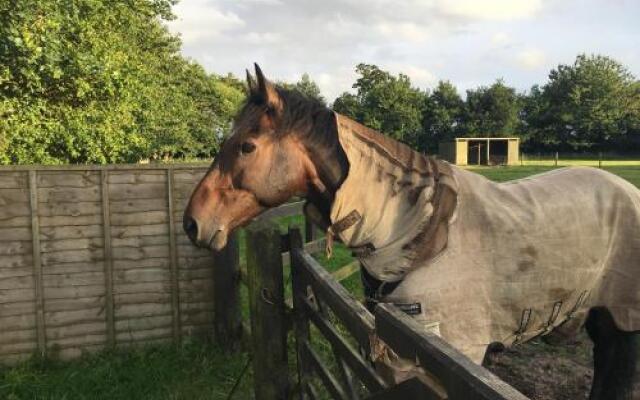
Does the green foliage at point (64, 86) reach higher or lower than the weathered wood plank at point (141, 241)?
higher

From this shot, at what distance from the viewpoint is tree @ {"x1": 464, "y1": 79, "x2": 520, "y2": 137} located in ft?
160

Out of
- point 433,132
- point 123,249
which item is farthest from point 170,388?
point 433,132

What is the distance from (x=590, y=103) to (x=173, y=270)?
57.2m

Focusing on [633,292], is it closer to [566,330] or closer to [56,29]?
[566,330]

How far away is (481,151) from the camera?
149 feet

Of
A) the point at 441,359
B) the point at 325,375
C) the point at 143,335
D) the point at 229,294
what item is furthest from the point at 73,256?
the point at 441,359

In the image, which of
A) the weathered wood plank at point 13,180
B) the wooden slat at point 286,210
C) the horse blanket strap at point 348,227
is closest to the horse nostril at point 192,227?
the horse blanket strap at point 348,227

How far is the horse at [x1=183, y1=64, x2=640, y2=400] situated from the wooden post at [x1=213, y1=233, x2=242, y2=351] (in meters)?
2.40

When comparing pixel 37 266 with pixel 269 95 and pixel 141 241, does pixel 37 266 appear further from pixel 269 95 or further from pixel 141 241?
pixel 269 95

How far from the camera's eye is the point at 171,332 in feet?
16.1

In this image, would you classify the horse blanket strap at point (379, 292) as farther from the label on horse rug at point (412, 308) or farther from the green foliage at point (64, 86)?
the green foliage at point (64, 86)

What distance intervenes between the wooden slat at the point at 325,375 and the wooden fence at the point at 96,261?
240cm

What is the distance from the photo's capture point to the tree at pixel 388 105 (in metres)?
50.9

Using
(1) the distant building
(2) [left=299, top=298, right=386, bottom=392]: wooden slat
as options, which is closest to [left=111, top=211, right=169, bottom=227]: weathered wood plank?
(2) [left=299, top=298, right=386, bottom=392]: wooden slat
